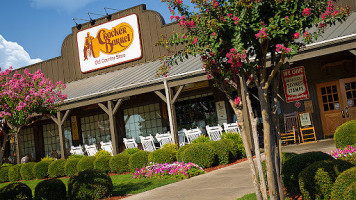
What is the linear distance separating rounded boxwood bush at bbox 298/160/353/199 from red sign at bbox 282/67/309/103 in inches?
336

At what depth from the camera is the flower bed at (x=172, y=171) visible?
9444 mm

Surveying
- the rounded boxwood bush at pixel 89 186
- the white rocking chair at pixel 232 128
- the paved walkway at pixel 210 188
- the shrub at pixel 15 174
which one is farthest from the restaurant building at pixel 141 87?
the rounded boxwood bush at pixel 89 186

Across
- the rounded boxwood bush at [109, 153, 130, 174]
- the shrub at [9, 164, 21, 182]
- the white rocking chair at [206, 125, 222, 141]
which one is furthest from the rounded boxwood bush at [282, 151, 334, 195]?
the shrub at [9, 164, 21, 182]

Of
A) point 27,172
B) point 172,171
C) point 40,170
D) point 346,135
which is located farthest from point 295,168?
point 27,172

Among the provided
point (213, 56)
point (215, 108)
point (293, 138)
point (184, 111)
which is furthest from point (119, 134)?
point (213, 56)

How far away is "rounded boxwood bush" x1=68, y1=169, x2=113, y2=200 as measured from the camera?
784 cm

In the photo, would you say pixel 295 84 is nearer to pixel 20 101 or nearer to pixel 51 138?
pixel 20 101

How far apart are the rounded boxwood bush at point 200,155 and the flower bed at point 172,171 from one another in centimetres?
37

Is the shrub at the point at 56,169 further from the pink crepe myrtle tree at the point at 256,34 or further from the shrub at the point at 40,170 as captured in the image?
the pink crepe myrtle tree at the point at 256,34

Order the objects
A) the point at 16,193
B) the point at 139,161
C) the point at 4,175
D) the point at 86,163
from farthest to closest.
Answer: the point at 4,175
the point at 86,163
the point at 139,161
the point at 16,193

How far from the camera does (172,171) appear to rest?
9602mm

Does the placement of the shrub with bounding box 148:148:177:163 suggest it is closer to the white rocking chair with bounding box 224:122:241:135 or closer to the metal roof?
the white rocking chair with bounding box 224:122:241:135

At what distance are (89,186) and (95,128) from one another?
11329mm

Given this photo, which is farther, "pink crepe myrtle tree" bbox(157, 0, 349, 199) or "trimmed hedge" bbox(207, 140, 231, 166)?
"trimmed hedge" bbox(207, 140, 231, 166)
